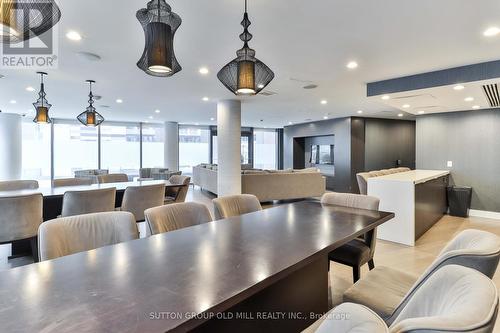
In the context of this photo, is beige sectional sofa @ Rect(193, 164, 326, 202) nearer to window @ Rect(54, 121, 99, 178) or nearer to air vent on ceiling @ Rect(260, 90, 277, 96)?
air vent on ceiling @ Rect(260, 90, 277, 96)

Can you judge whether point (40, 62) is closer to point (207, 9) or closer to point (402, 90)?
point (207, 9)

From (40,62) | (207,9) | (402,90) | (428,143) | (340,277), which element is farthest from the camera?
(428,143)

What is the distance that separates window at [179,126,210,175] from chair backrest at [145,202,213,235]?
9.77 m

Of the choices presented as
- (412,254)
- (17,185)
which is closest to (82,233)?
(17,185)

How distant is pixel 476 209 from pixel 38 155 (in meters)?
13.2

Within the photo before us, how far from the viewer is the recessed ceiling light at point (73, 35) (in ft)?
9.32

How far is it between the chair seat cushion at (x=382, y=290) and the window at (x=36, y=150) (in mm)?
11346

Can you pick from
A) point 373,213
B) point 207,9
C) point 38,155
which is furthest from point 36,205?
point 38,155

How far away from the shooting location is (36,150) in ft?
31.4

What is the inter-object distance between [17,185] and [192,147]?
824cm

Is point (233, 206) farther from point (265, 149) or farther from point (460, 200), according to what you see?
point (265, 149)

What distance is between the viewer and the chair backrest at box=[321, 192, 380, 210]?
2.42 meters

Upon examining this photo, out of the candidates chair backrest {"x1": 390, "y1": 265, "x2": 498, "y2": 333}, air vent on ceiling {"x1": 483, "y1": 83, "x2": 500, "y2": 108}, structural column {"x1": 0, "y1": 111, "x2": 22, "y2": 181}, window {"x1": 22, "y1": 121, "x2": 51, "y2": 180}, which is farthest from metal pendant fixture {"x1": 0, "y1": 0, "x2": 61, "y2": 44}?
window {"x1": 22, "y1": 121, "x2": 51, "y2": 180}

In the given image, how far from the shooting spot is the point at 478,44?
3.10m
